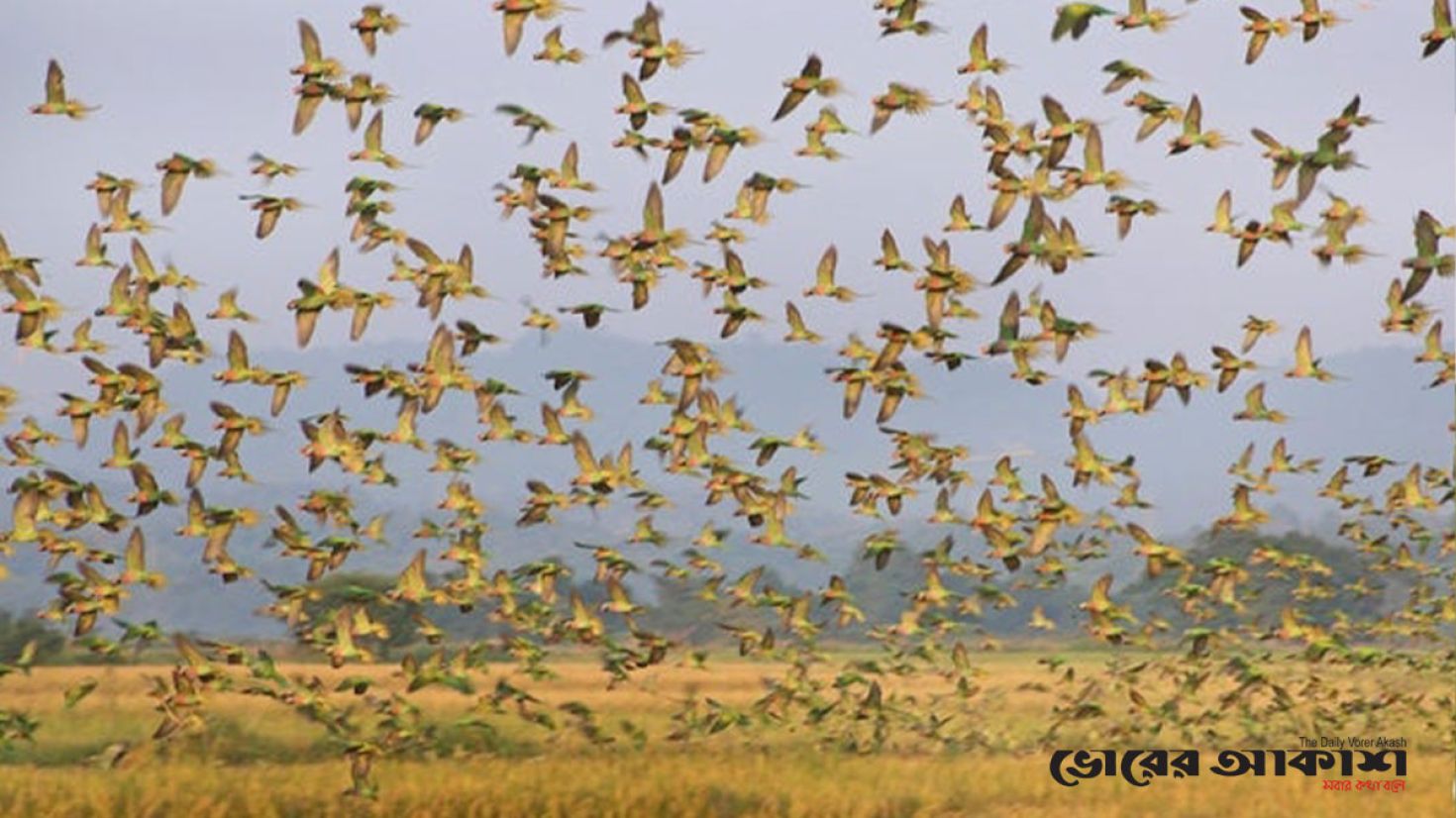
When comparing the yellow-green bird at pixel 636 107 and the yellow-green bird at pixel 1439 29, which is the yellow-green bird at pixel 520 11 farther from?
the yellow-green bird at pixel 1439 29

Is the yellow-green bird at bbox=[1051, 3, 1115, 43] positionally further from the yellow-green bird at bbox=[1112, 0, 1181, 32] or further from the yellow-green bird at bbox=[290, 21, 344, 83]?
the yellow-green bird at bbox=[290, 21, 344, 83]

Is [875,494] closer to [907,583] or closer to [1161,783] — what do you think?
[1161,783]

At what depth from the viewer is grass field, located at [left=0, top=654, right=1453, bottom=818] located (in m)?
30.7

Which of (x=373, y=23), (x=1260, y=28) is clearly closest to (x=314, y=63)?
(x=373, y=23)

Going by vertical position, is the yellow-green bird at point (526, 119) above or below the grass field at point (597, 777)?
above

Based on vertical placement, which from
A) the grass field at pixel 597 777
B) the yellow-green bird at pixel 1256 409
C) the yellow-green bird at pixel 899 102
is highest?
the yellow-green bird at pixel 899 102

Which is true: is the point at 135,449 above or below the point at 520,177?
below

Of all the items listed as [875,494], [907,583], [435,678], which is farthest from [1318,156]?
[907,583]

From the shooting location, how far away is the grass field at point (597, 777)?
3073cm

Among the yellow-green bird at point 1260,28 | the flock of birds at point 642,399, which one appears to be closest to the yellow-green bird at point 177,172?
the flock of birds at point 642,399

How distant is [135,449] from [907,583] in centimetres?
16514

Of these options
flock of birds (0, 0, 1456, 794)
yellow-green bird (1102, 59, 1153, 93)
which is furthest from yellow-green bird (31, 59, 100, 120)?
yellow-green bird (1102, 59, 1153, 93)

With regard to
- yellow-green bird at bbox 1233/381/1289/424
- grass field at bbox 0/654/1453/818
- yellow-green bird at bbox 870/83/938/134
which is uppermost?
yellow-green bird at bbox 870/83/938/134

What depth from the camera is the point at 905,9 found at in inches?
1156
